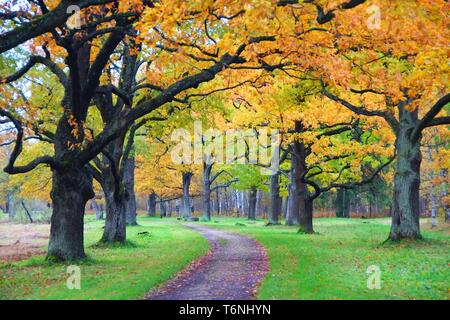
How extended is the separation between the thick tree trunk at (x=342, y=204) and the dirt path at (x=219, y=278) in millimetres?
47339

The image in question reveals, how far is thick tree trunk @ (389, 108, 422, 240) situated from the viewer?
1986cm

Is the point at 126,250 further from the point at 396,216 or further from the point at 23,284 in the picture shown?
the point at 396,216

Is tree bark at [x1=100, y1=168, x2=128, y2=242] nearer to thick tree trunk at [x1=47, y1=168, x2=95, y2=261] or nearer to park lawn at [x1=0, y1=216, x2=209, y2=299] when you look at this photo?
park lawn at [x1=0, y1=216, x2=209, y2=299]

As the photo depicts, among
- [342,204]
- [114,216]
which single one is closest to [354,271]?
[114,216]

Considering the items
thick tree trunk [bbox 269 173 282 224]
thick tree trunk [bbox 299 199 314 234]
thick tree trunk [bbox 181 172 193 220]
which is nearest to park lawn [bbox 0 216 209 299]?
thick tree trunk [bbox 299 199 314 234]

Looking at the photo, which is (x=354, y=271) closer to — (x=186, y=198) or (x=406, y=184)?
(x=406, y=184)

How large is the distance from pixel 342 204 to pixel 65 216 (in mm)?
54336

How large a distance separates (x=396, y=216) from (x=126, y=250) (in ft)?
38.8

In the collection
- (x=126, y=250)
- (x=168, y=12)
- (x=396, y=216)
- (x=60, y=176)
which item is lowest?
(x=126, y=250)

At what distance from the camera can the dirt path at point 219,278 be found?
33.8ft

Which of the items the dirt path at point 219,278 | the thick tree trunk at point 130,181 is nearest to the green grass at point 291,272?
the dirt path at point 219,278

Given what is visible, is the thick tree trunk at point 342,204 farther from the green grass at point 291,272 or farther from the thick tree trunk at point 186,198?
the green grass at point 291,272

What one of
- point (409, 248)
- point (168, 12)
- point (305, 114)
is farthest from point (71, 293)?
point (305, 114)
